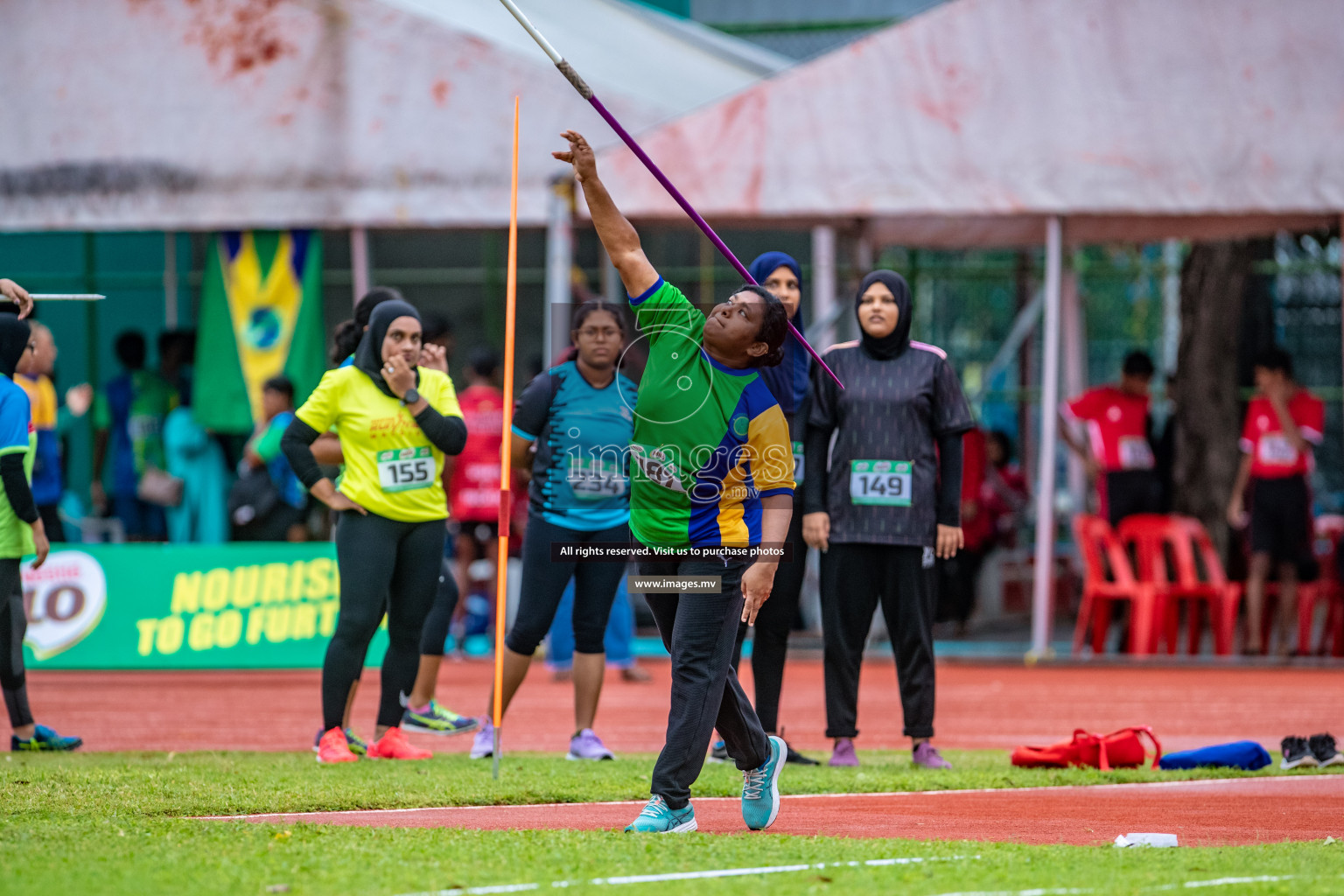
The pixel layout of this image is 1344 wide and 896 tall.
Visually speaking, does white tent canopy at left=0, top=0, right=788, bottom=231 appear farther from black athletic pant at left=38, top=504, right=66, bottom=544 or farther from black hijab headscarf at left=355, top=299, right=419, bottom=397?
black hijab headscarf at left=355, top=299, right=419, bottom=397

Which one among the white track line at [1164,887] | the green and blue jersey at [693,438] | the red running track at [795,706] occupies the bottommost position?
the red running track at [795,706]

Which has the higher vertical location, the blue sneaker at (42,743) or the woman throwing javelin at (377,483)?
the woman throwing javelin at (377,483)

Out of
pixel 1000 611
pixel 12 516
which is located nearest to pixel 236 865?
pixel 12 516

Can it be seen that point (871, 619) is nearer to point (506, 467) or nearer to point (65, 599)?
point (506, 467)

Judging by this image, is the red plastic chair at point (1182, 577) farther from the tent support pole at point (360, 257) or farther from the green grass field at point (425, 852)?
the green grass field at point (425, 852)

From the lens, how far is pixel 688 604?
5.68 metres

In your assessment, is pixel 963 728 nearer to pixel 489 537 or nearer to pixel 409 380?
pixel 409 380

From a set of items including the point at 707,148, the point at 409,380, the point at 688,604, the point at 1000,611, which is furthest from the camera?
the point at 1000,611

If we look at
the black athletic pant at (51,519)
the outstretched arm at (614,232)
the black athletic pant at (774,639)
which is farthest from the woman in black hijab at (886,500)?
the black athletic pant at (51,519)

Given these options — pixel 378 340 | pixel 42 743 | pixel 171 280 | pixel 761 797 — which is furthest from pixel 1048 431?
pixel 171 280

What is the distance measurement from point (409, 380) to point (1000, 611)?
11.4 metres

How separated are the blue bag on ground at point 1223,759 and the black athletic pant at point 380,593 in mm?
3504

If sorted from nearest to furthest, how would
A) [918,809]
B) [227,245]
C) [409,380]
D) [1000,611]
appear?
1. [918,809]
2. [409,380]
3. [227,245]
4. [1000,611]

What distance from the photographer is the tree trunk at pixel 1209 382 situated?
17219mm
